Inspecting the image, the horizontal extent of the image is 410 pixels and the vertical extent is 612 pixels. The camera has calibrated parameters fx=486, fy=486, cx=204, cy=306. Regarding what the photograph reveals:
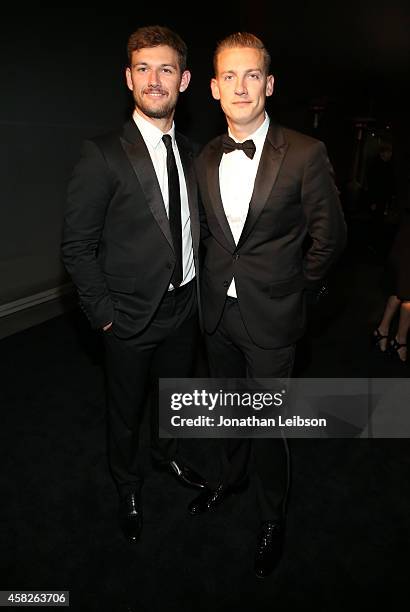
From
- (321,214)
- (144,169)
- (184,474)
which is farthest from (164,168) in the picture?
(184,474)

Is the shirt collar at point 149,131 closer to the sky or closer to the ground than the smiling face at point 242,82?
closer to the ground

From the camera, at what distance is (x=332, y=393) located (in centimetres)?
355

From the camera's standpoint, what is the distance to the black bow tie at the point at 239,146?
74.6 inches

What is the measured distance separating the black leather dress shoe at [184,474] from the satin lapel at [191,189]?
4.06 ft

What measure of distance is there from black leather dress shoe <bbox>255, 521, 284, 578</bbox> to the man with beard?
58 cm

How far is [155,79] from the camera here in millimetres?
1863

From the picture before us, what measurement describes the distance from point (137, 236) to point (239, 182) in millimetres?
470

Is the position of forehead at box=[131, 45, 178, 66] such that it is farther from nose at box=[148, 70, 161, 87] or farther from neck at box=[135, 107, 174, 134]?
neck at box=[135, 107, 174, 134]

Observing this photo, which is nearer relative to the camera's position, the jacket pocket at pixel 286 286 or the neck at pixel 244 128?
the neck at pixel 244 128

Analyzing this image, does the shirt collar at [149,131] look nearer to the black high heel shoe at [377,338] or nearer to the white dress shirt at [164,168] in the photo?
the white dress shirt at [164,168]

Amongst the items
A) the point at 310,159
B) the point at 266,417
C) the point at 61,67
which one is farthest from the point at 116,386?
the point at 61,67

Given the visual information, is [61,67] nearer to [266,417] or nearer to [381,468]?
[266,417]

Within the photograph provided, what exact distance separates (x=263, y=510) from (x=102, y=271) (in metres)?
1.31

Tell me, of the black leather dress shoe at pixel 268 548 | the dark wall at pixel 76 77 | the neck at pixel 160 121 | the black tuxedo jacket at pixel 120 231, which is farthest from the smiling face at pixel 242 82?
the dark wall at pixel 76 77
